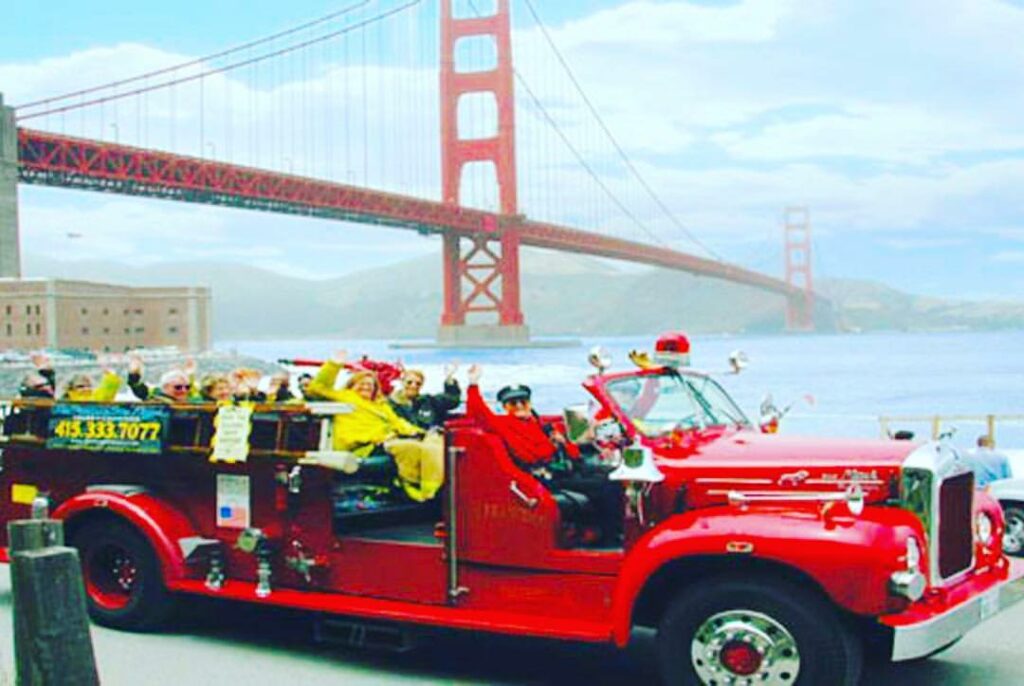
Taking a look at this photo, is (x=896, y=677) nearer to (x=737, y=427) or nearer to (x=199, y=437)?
(x=737, y=427)

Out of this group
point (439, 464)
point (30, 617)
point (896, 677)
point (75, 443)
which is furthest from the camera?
point (75, 443)

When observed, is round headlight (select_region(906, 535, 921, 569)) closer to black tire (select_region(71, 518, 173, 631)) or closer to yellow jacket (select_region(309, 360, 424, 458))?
yellow jacket (select_region(309, 360, 424, 458))

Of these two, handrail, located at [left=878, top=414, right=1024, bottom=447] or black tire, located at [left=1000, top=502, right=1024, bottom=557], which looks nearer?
black tire, located at [left=1000, top=502, right=1024, bottom=557]

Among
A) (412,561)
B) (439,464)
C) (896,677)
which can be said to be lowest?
(896,677)

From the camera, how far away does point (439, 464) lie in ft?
20.7

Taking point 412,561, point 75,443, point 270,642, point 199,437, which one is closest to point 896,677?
point 412,561

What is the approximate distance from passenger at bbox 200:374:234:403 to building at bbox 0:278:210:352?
110 feet

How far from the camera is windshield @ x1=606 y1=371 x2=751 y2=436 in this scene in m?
5.87

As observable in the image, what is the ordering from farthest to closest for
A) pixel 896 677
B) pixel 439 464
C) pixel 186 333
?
pixel 186 333
pixel 439 464
pixel 896 677

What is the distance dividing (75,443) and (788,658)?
3850 mm

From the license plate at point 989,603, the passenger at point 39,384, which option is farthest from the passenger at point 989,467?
the passenger at point 39,384

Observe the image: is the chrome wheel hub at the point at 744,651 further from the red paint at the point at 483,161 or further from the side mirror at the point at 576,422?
the red paint at the point at 483,161

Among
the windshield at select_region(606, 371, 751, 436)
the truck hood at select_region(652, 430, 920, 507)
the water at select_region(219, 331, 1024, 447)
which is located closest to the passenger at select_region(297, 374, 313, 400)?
the windshield at select_region(606, 371, 751, 436)

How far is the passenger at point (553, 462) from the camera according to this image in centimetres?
583
